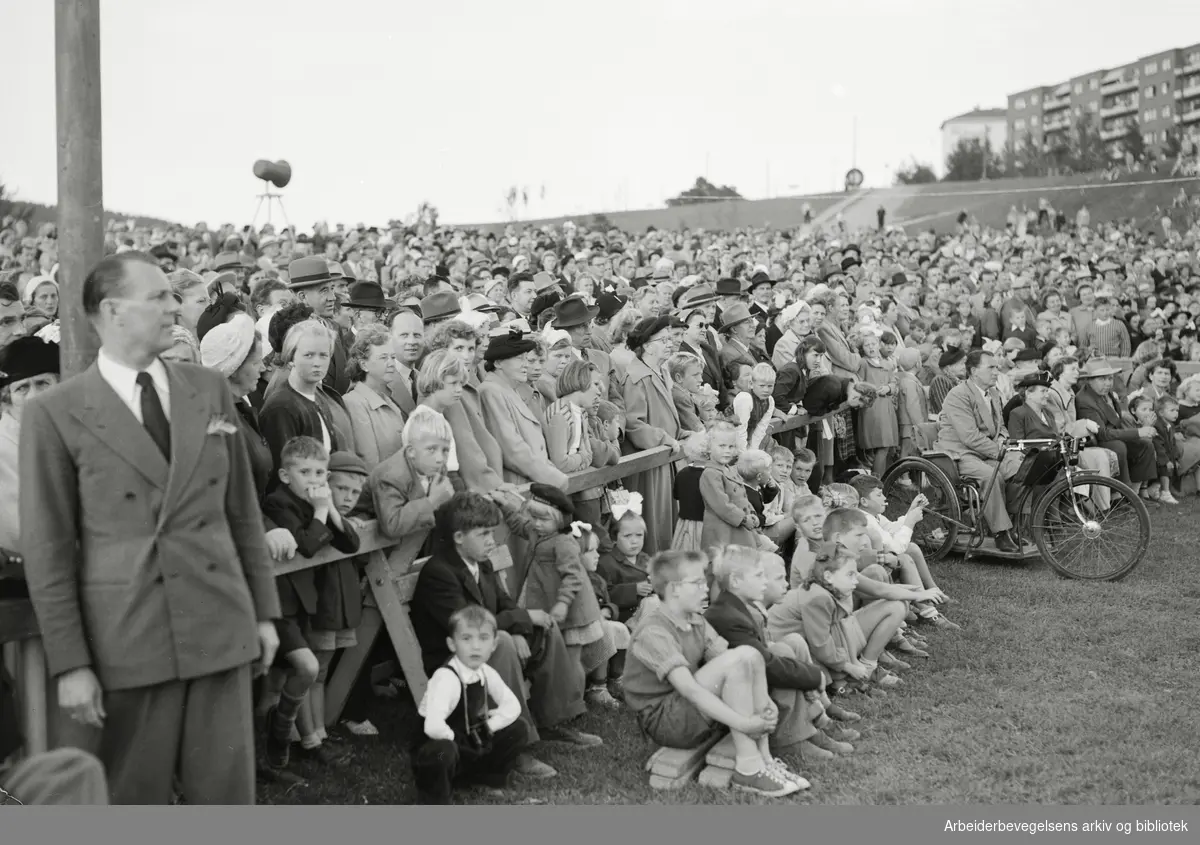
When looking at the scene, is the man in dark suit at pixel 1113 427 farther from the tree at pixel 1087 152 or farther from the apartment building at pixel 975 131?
the apartment building at pixel 975 131

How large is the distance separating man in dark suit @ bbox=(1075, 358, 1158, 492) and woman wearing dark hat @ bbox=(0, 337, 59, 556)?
8044mm

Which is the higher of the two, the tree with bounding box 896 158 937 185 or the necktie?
the tree with bounding box 896 158 937 185

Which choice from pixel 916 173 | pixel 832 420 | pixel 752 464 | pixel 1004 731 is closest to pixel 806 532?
pixel 752 464

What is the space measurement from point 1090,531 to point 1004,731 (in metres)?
3.11

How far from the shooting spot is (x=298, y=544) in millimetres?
4422

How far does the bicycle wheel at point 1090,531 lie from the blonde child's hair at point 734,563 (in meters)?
3.85

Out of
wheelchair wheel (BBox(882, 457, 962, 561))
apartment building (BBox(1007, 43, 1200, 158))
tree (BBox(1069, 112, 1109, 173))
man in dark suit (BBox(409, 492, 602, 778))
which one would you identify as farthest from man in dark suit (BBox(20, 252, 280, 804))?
tree (BBox(1069, 112, 1109, 173))

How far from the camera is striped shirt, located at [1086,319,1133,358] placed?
15.0 metres

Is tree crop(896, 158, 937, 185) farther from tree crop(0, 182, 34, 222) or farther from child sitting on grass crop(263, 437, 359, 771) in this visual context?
child sitting on grass crop(263, 437, 359, 771)

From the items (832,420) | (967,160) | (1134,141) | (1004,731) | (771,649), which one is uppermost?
(967,160)

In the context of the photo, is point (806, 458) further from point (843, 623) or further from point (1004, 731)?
point (1004, 731)

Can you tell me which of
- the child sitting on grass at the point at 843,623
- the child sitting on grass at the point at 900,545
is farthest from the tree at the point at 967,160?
the child sitting on grass at the point at 843,623

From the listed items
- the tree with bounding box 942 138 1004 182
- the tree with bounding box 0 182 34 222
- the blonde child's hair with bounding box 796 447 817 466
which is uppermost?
the tree with bounding box 942 138 1004 182

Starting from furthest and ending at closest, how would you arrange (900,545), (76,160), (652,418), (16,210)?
1. (16,210)
2. (652,418)
3. (900,545)
4. (76,160)
